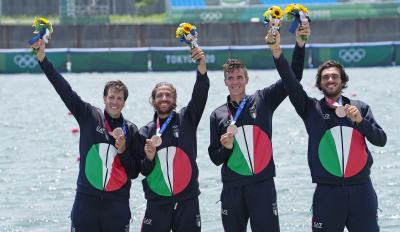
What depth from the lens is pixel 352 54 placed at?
111 feet

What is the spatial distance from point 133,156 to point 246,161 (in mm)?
902

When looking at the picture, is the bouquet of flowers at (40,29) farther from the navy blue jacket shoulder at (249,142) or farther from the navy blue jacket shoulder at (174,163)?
the navy blue jacket shoulder at (249,142)

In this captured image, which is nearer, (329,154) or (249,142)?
(329,154)

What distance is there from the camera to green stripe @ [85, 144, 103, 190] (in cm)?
732

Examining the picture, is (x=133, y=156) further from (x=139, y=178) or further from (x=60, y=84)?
(x=139, y=178)

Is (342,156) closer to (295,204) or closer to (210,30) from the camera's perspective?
(295,204)

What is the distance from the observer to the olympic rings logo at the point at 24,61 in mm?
34031

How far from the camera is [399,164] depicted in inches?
582

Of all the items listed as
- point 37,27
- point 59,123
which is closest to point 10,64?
point 59,123

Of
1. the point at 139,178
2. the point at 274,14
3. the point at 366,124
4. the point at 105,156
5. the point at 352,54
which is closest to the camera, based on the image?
the point at 366,124

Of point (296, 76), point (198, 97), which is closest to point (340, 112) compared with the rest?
point (296, 76)

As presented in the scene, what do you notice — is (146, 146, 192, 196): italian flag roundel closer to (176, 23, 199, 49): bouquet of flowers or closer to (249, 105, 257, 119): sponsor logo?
(249, 105, 257, 119): sponsor logo

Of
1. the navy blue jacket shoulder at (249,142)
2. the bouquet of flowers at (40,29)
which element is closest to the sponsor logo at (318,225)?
the navy blue jacket shoulder at (249,142)

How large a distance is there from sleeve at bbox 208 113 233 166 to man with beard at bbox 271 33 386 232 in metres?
0.68
